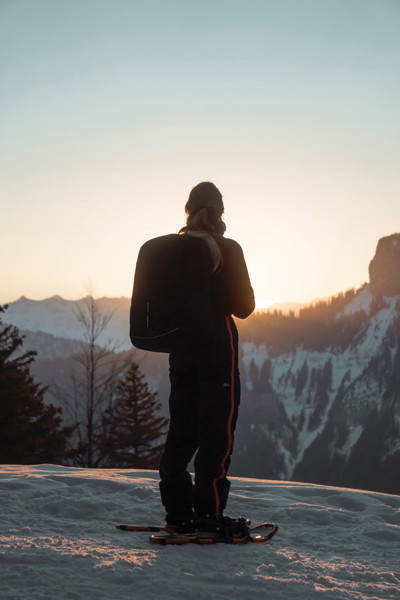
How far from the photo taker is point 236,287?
4078mm

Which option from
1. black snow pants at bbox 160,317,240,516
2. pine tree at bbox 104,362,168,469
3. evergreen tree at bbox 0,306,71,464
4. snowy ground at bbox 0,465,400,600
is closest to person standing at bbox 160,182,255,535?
black snow pants at bbox 160,317,240,516

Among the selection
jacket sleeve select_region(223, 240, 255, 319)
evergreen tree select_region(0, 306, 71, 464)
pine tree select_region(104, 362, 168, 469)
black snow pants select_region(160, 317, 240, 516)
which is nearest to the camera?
black snow pants select_region(160, 317, 240, 516)

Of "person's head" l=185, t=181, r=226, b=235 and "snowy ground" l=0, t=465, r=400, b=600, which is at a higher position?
"person's head" l=185, t=181, r=226, b=235

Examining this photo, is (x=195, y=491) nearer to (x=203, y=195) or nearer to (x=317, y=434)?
(x=203, y=195)

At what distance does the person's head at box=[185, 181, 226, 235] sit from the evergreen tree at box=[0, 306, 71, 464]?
20294 mm

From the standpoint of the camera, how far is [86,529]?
3.80 meters

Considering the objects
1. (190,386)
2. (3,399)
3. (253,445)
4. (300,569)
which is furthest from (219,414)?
(253,445)

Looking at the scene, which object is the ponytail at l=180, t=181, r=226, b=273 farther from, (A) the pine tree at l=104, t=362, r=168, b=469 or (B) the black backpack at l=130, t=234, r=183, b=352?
(A) the pine tree at l=104, t=362, r=168, b=469

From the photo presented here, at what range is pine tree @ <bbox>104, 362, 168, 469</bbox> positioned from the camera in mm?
26344

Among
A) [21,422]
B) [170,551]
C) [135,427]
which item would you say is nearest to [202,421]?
[170,551]

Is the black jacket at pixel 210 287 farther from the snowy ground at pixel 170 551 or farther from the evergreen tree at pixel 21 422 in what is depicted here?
the evergreen tree at pixel 21 422

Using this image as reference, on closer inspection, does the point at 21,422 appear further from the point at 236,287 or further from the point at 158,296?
the point at 236,287

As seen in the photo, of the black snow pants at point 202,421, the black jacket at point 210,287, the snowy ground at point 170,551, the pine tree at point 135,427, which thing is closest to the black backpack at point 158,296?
the black jacket at point 210,287

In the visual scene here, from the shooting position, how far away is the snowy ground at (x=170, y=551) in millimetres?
2611
